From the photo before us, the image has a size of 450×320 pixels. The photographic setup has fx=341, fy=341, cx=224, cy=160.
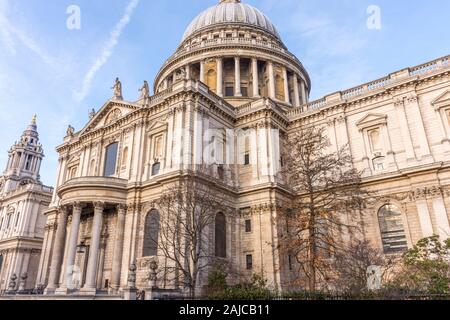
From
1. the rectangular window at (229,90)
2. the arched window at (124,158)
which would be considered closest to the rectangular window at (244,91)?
the rectangular window at (229,90)

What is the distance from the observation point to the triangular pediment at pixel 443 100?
26531mm

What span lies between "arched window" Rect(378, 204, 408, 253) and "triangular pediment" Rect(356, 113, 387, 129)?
723 centimetres

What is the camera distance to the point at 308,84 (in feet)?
175

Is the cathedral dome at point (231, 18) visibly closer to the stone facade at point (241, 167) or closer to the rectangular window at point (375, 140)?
the stone facade at point (241, 167)

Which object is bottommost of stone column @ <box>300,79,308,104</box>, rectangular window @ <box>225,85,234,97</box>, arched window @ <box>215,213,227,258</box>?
arched window @ <box>215,213,227,258</box>

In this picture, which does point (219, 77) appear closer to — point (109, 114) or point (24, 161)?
point (109, 114)

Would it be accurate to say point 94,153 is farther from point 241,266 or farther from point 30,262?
point 30,262

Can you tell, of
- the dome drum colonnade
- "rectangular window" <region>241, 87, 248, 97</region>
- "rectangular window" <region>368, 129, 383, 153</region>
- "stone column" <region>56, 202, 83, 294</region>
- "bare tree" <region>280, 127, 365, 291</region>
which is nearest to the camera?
"bare tree" <region>280, 127, 365, 291</region>

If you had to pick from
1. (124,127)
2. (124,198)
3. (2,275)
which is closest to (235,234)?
(124,198)

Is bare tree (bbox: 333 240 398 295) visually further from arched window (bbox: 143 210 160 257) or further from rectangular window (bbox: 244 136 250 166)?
arched window (bbox: 143 210 160 257)

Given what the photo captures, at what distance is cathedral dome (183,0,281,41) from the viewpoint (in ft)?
175

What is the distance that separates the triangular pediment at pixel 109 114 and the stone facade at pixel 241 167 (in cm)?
17

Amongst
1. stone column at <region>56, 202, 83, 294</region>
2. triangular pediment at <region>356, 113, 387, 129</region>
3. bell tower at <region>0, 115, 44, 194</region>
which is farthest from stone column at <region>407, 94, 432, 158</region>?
bell tower at <region>0, 115, 44, 194</region>

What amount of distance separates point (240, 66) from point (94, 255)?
31.5 metres
